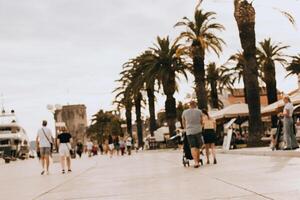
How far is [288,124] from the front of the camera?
16922 mm

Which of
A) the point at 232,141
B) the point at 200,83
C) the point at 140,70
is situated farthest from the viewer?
the point at 140,70

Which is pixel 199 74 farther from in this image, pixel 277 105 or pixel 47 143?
pixel 47 143

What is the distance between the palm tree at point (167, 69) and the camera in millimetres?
44781

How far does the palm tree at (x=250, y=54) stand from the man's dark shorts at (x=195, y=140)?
12949 millimetres

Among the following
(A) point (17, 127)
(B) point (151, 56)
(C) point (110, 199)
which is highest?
(B) point (151, 56)

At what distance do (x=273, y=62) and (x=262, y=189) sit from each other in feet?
130

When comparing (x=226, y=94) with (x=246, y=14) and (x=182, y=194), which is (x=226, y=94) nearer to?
(x=246, y=14)

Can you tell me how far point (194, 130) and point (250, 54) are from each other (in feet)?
44.2

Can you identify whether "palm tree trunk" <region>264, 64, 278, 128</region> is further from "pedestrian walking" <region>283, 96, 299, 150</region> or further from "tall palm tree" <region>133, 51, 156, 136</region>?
"pedestrian walking" <region>283, 96, 299, 150</region>

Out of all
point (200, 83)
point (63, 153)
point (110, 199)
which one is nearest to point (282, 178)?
point (110, 199)

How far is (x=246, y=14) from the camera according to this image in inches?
1071

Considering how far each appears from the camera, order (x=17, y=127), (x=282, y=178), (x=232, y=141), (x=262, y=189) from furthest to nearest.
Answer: (x=17, y=127) → (x=232, y=141) → (x=282, y=178) → (x=262, y=189)

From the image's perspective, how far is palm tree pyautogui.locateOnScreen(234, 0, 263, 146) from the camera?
2708 cm

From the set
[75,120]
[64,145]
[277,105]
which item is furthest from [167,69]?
[75,120]
